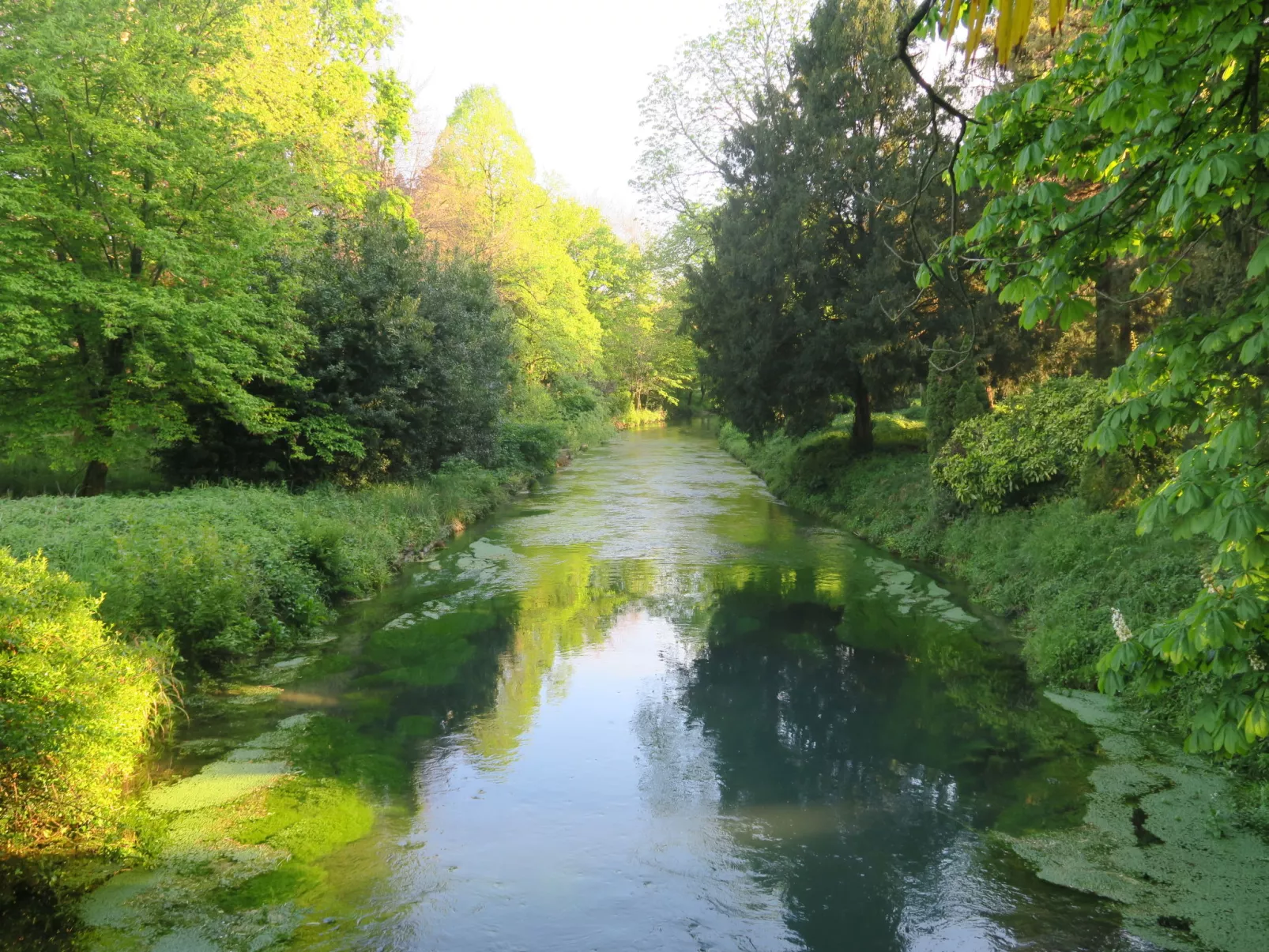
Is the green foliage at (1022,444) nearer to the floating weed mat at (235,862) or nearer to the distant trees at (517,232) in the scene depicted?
the floating weed mat at (235,862)

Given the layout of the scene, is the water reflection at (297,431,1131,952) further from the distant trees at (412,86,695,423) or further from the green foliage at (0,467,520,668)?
the distant trees at (412,86,695,423)

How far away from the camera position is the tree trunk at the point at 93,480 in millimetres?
12070

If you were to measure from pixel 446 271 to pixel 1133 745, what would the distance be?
16000 mm

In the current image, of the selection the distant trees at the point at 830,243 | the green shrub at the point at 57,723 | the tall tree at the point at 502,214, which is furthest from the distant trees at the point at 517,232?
the green shrub at the point at 57,723

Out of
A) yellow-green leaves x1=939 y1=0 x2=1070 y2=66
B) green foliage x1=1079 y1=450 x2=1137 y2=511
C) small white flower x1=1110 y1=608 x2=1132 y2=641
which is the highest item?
yellow-green leaves x1=939 y1=0 x2=1070 y2=66

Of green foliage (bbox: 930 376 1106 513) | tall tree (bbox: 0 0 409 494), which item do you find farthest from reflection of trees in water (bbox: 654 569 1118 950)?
tall tree (bbox: 0 0 409 494)

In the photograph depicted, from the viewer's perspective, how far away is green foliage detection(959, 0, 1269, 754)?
2814 mm

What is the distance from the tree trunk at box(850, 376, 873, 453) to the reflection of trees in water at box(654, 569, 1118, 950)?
940 centimetres

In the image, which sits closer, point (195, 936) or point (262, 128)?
point (195, 936)

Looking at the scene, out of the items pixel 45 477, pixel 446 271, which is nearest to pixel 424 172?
pixel 446 271

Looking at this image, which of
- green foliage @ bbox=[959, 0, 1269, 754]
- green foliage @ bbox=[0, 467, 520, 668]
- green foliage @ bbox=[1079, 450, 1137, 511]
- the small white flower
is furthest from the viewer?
green foliage @ bbox=[1079, 450, 1137, 511]

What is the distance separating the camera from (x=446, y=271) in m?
18.3

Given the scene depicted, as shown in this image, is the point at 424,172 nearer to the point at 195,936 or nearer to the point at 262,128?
the point at 262,128

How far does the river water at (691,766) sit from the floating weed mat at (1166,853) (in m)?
0.20
